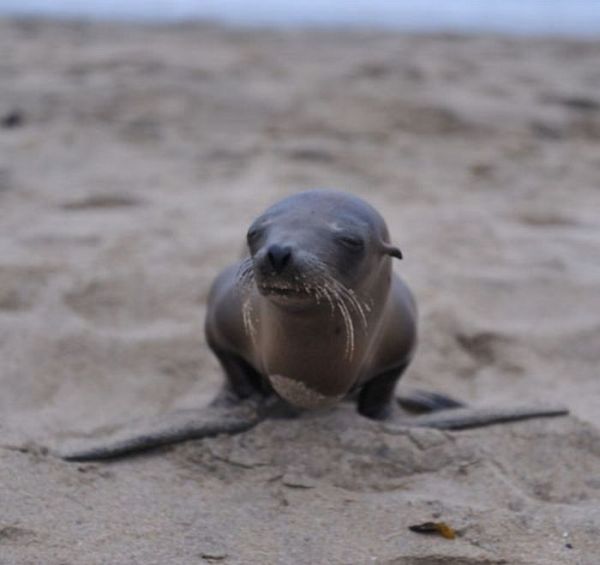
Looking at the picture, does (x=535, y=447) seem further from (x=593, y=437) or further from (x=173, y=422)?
(x=173, y=422)

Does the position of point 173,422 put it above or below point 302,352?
below

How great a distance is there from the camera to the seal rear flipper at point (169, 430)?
6.22 ft

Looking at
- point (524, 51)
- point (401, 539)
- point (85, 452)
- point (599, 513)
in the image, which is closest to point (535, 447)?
point (599, 513)

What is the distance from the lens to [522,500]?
1812mm

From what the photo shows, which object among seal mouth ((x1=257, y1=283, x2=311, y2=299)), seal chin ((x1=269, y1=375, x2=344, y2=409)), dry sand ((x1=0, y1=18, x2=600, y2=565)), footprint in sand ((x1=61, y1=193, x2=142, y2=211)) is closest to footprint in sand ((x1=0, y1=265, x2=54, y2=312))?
dry sand ((x1=0, y1=18, x2=600, y2=565))

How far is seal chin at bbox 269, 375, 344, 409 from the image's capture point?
183 centimetres

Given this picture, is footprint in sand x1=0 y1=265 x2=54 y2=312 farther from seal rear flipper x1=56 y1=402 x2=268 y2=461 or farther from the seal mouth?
the seal mouth

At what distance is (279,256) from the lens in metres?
1.57

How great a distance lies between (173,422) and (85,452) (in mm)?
187

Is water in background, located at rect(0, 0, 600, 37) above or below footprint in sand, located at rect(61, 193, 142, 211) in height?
above

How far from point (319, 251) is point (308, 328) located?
0.16 meters

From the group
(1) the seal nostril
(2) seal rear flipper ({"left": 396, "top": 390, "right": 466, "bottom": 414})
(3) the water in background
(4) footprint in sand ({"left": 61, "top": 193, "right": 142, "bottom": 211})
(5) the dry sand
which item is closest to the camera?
(1) the seal nostril

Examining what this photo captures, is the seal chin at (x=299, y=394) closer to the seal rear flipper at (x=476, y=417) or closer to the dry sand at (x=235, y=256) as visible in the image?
the dry sand at (x=235, y=256)

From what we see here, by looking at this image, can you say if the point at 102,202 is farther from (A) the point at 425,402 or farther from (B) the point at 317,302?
(B) the point at 317,302
